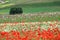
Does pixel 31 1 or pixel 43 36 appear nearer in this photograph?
pixel 43 36

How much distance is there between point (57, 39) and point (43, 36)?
0.85 meters

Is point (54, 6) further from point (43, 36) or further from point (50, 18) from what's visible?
point (43, 36)

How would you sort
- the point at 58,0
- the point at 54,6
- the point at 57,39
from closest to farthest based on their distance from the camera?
the point at 57,39 → the point at 54,6 → the point at 58,0

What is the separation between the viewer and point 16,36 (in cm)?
1038

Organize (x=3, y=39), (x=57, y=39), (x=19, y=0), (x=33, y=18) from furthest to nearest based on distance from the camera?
(x=19, y=0), (x=33, y=18), (x=3, y=39), (x=57, y=39)

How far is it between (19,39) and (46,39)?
88 centimetres

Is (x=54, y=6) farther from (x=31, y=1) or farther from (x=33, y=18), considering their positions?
(x=33, y=18)

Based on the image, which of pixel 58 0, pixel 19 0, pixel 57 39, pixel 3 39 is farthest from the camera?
pixel 19 0

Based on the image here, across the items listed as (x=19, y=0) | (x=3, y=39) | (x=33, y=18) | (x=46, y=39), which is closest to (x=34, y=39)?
(x=46, y=39)

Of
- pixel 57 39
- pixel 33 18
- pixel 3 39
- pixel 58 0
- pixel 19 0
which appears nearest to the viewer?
pixel 57 39

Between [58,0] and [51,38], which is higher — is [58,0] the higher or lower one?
the lower one

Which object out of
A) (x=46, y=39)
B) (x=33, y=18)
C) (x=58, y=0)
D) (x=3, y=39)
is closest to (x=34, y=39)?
(x=46, y=39)

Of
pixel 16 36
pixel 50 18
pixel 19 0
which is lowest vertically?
pixel 19 0

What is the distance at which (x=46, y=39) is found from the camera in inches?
373
